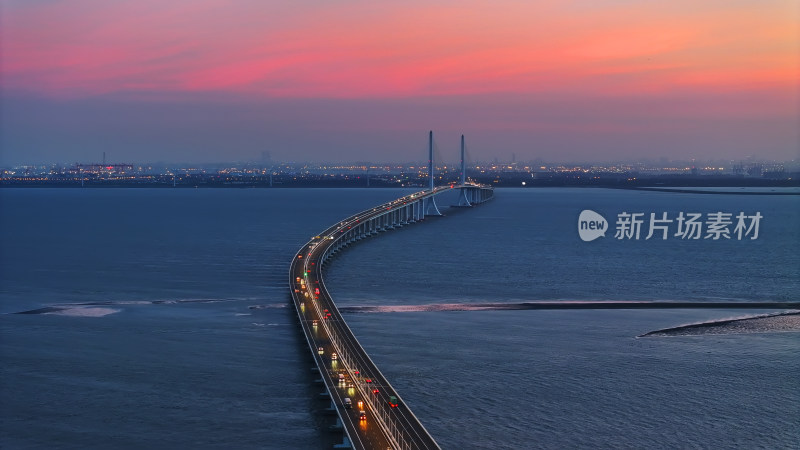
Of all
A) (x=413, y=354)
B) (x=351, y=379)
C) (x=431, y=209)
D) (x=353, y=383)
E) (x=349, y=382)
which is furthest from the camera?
(x=431, y=209)

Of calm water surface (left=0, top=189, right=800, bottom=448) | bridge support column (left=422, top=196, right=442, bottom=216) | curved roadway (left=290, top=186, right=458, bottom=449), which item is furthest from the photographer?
bridge support column (left=422, top=196, right=442, bottom=216)

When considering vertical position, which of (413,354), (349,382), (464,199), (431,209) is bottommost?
(413,354)

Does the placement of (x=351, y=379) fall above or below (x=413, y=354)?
above

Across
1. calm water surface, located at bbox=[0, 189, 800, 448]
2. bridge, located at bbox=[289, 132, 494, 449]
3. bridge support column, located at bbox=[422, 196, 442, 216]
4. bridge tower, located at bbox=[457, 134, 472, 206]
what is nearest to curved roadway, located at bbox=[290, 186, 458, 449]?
bridge, located at bbox=[289, 132, 494, 449]

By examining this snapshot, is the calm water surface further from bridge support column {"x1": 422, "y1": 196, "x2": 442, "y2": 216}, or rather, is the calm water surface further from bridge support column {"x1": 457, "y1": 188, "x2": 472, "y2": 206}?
bridge support column {"x1": 457, "y1": 188, "x2": 472, "y2": 206}

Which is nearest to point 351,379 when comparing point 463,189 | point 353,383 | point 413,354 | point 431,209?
point 353,383

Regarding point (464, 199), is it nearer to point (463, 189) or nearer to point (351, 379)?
point (463, 189)

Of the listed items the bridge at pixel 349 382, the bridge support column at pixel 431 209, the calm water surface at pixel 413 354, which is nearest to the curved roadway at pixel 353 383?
the bridge at pixel 349 382

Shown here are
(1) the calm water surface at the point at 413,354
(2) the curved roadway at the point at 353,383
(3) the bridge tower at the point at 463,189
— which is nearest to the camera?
(2) the curved roadway at the point at 353,383

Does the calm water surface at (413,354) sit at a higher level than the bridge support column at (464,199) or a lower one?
lower

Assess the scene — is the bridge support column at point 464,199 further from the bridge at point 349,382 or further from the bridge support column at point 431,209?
the bridge at point 349,382

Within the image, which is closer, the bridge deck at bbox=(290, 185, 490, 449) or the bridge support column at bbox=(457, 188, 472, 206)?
the bridge deck at bbox=(290, 185, 490, 449)

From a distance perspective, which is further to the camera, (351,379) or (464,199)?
(464,199)
